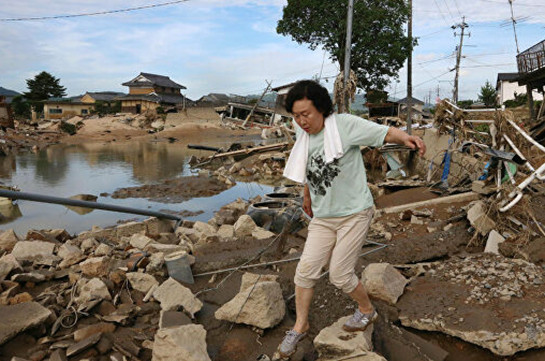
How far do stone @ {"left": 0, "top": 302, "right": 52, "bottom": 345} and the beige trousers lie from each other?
185 centimetres

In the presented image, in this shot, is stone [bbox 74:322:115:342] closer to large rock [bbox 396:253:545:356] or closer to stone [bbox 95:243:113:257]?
stone [bbox 95:243:113:257]

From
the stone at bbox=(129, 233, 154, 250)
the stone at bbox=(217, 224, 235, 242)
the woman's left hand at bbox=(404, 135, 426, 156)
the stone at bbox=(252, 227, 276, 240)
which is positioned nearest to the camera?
the woman's left hand at bbox=(404, 135, 426, 156)

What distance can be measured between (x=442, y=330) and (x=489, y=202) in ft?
8.24

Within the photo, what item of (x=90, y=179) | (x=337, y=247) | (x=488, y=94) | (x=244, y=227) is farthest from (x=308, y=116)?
(x=488, y=94)

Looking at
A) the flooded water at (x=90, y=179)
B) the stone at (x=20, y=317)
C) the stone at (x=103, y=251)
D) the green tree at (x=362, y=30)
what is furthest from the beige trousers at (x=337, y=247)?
the green tree at (x=362, y=30)

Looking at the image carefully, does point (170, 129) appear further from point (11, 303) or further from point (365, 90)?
point (11, 303)

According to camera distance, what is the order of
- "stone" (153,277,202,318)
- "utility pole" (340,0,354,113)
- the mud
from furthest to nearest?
1. "utility pole" (340,0,354,113)
2. the mud
3. "stone" (153,277,202,318)

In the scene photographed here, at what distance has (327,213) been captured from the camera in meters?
2.49

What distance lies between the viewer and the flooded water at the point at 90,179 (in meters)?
9.68

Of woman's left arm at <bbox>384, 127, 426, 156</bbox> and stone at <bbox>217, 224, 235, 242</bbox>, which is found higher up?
woman's left arm at <bbox>384, 127, 426, 156</bbox>

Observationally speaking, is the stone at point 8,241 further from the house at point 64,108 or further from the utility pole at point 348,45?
the house at point 64,108

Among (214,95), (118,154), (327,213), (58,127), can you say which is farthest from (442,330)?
(214,95)

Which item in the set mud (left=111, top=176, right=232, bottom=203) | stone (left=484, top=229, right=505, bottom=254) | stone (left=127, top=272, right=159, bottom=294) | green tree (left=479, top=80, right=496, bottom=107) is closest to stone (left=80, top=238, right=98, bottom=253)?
stone (left=127, top=272, right=159, bottom=294)

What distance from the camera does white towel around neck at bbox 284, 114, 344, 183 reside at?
2422 millimetres
